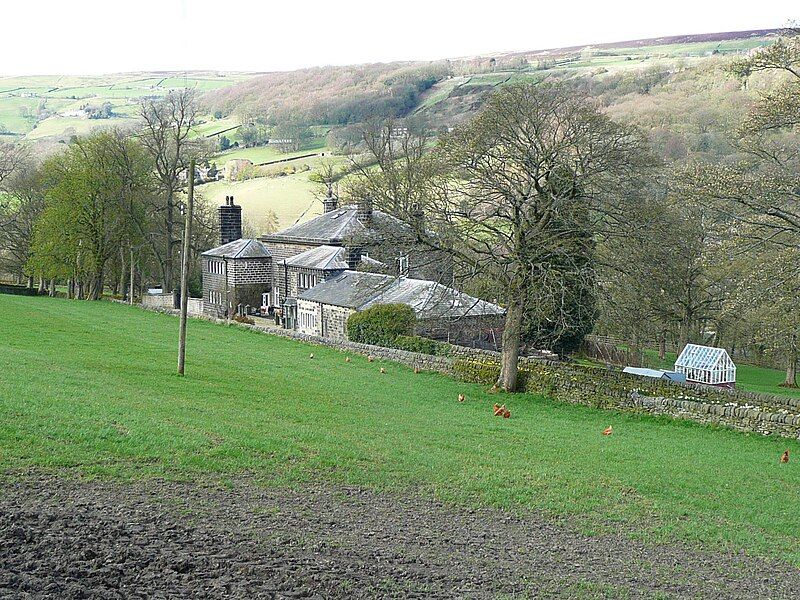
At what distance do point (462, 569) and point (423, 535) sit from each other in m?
1.21

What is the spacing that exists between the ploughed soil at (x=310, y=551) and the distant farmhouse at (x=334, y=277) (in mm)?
15051

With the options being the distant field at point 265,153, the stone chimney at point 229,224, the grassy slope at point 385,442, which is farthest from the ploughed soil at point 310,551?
the distant field at point 265,153

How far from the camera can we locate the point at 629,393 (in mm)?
23516

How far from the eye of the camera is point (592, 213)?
25859 mm

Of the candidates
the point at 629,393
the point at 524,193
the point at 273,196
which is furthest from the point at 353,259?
the point at 273,196

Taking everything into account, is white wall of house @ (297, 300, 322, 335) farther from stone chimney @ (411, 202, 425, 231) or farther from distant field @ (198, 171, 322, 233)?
distant field @ (198, 171, 322, 233)

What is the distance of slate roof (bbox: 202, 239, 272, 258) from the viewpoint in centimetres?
5178

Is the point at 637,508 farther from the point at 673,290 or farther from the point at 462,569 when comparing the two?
the point at 673,290

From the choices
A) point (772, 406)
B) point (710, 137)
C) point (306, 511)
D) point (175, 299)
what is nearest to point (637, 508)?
point (306, 511)

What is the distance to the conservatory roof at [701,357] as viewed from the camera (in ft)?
118

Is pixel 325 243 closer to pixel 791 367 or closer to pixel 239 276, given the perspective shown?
pixel 239 276

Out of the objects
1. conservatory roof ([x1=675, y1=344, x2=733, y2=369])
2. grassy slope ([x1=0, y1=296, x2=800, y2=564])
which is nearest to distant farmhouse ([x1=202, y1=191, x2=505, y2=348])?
grassy slope ([x1=0, y1=296, x2=800, y2=564])

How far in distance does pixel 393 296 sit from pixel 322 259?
10.2m

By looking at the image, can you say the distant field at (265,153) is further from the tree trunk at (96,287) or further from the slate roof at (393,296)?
the slate roof at (393,296)
